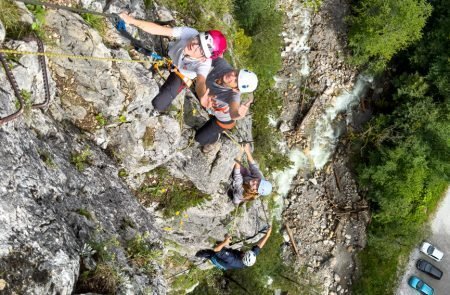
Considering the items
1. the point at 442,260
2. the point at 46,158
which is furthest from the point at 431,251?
the point at 46,158

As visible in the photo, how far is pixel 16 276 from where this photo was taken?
5473 mm

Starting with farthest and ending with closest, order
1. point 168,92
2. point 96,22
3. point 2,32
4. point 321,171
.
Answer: point 321,171 < point 168,92 < point 96,22 < point 2,32

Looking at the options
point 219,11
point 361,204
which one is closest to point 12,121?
point 219,11

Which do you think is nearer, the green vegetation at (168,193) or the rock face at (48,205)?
the rock face at (48,205)

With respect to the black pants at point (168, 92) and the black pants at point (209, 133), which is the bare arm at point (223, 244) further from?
the black pants at point (168, 92)

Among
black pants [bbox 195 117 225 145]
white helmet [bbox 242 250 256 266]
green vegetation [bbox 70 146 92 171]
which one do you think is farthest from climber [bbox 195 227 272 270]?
green vegetation [bbox 70 146 92 171]

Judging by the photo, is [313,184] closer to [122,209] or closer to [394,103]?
[394,103]

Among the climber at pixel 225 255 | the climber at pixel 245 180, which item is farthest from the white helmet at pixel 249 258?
the climber at pixel 245 180

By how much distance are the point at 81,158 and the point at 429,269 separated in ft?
50.3

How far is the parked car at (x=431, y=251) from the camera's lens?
17391 millimetres

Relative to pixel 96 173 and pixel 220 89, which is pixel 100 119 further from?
pixel 220 89

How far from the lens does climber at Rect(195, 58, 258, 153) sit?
820 centimetres

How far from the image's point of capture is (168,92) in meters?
9.17

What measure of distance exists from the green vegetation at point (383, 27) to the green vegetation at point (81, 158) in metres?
11.8
